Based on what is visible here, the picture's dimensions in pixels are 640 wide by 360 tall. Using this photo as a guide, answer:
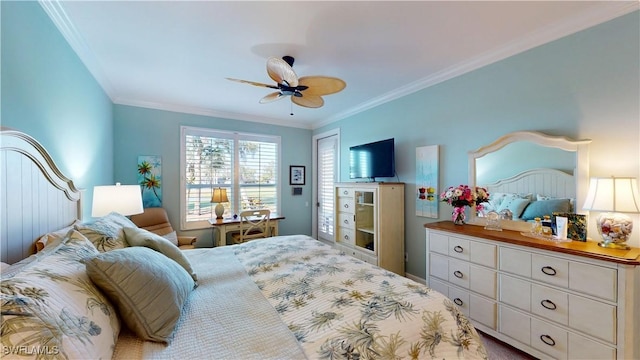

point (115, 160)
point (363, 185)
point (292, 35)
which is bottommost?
Answer: point (363, 185)

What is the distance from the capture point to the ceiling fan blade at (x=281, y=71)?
1.83 meters

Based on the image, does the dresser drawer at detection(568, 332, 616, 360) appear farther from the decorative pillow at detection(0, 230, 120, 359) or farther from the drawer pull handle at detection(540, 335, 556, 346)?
the decorative pillow at detection(0, 230, 120, 359)

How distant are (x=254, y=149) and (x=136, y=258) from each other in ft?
12.0

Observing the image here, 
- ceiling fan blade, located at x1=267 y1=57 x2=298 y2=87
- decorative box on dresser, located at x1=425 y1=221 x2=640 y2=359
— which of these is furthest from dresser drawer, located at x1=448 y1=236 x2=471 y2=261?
ceiling fan blade, located at x1=267 y1=57 x2=298 y2=87

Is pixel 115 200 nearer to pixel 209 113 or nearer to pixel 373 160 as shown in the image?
pixel 209 113

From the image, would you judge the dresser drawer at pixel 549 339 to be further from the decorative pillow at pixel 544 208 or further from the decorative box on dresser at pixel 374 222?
the decorative box on dresser at pixel 374 222

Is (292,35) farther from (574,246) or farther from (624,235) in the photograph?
(624,235)

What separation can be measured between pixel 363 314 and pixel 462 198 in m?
1.79

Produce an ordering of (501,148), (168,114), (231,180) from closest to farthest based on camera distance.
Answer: (501,148), (168,114), (231,180)

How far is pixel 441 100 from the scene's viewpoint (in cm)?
282

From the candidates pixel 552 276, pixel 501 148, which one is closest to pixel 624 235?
pixel 552 276

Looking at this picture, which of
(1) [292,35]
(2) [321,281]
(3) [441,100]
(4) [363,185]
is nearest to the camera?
(2) [321,281]

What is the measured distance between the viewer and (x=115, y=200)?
88.6 inches

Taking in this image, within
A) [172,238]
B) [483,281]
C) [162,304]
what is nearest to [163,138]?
[172,238]
